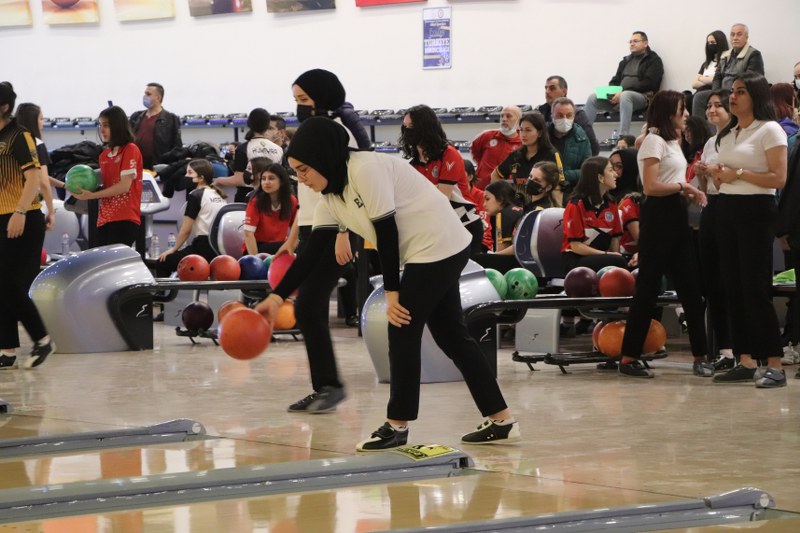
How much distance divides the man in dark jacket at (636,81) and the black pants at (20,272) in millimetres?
6984

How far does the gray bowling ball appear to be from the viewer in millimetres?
6637

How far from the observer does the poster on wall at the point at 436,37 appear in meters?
15.1

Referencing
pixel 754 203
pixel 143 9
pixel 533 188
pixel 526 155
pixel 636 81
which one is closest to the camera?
pixel 754 203

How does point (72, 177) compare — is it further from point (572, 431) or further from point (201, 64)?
point (201, 64)

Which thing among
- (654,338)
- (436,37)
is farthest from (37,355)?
(436,37)

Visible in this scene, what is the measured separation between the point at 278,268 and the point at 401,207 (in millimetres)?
3786

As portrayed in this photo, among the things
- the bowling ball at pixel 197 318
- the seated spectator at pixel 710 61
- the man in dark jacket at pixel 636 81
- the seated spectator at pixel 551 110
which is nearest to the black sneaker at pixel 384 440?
the bowling ball at pixel 197 318

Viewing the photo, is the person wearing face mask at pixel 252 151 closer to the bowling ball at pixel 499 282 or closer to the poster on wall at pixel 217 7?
the bowling ball at pixel 499 282

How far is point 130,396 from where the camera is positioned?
6406 mm

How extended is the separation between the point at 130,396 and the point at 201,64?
11.5m

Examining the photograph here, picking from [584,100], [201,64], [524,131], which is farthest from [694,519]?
[201,64]

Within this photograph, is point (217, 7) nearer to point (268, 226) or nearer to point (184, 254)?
point (184, 254)

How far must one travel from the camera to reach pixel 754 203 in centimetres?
637

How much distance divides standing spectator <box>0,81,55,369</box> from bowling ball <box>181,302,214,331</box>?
→ 146 centimetres
